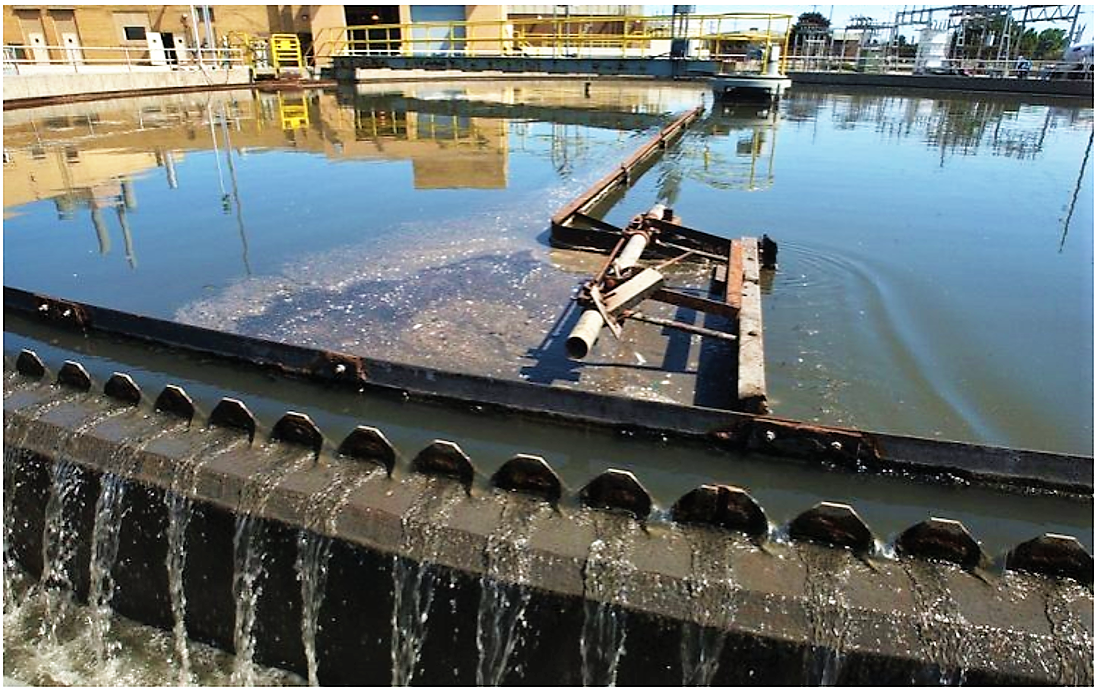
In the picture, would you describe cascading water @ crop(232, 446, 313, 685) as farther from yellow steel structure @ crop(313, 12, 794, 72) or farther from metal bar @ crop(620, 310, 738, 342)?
yellow steel structure @ crop(313, 12, 794, 72)

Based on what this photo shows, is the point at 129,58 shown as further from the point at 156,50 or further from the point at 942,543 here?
the point at 942,543

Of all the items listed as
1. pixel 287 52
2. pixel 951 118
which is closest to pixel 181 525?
pixel 951 118

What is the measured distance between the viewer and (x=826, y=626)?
10.5ft

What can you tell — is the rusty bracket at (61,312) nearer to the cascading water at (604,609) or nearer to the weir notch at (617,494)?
the weir notch at (617,494)

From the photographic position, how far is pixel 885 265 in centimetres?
828

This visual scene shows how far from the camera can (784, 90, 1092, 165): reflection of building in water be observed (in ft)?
61.3

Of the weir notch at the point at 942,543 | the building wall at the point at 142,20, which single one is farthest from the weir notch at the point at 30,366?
the building wall at the point at 142,20

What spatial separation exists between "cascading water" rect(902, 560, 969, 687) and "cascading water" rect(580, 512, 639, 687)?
1353 mm

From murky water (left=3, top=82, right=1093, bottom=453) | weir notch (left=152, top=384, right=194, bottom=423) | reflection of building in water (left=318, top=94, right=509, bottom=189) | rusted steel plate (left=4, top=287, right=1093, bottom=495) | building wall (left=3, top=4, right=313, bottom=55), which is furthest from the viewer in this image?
building wall (left=3, top=4, right=313, bottom=55)

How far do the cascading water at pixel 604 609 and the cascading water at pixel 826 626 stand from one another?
864 millimetres

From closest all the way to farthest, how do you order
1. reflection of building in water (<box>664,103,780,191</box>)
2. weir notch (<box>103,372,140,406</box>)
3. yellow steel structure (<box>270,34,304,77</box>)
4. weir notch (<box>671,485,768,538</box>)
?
weir notch (<box>671,485,768,538</box>) < weir notch (<box>103,372,140,406</box>) < reflection of building in water (<box>664,103,780,191</box>) < yellow steel structure (<box>270,34,304,77</box>)

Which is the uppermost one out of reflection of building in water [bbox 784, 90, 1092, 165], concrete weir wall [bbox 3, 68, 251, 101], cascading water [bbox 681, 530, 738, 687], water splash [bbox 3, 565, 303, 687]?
concrete weir wall [bbox 3, 68, 251, 101]

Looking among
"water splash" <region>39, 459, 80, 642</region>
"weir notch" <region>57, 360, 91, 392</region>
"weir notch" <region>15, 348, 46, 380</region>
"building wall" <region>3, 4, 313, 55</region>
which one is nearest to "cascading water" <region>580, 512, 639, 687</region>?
"water splash" <region>39, 459, 80, 642</region>

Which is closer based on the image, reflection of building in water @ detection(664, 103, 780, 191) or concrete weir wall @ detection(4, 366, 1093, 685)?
concrete weir wall @ detection(4, 366, 1093, 685)
